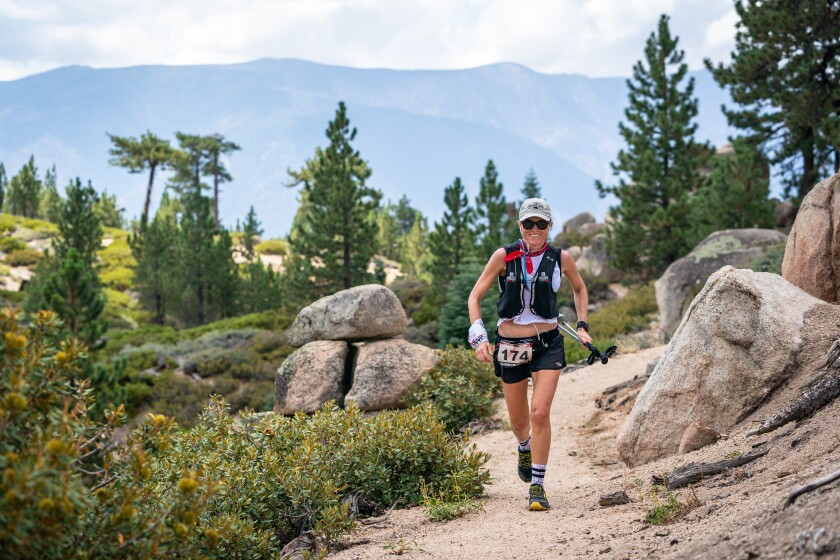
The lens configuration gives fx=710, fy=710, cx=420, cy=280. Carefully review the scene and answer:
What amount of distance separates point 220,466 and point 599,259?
34.1 m

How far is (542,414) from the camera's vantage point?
575cm

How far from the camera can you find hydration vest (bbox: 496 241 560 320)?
19.3 feet

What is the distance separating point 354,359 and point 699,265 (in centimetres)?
942

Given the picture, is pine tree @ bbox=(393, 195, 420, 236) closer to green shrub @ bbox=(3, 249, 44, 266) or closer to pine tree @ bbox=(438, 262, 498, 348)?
green shrub @ bbox=(3, 249, 44, 266)

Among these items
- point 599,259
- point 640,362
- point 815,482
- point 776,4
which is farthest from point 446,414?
point 599,259

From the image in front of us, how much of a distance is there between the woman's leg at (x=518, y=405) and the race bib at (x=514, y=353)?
24 cm

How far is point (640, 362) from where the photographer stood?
13.4 meters

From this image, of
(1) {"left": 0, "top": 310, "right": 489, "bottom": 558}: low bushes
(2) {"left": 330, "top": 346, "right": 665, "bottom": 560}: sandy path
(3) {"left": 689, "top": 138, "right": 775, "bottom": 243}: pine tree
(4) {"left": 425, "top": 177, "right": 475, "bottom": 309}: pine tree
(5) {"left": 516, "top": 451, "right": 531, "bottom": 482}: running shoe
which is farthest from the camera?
(4) {"left": 425, "top": 177, "right": 475, "bottom": 309}: pine tree

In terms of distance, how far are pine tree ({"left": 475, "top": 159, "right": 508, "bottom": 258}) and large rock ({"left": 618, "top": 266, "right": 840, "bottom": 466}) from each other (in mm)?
21872

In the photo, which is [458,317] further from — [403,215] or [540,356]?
[403,215]

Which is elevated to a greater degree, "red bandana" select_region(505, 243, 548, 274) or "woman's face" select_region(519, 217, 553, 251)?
"woman's face" select_region(519, 217, 553, 251)

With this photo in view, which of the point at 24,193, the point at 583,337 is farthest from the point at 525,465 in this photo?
the point at 24,193

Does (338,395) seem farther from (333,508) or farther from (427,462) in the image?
(333,508)

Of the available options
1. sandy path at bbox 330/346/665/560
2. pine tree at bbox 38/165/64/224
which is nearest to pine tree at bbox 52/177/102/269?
sandy path at bbox 330/346/665/560
